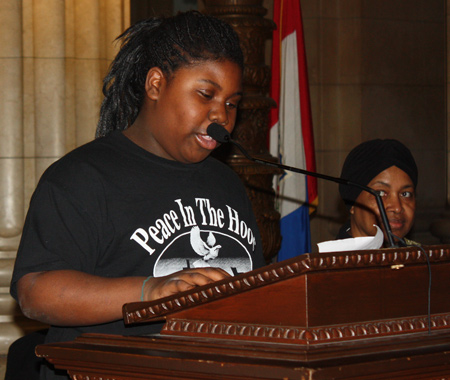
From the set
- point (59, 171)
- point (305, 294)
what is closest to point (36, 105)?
point (59, 171)

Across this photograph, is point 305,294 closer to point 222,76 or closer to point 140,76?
point 222,76

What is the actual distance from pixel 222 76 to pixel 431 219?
15.0 ft

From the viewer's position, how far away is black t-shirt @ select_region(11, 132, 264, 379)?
1809 millimetres

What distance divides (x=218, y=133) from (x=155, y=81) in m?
0.29

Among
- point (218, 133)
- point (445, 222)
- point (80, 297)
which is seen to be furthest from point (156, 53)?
point (445, 222)

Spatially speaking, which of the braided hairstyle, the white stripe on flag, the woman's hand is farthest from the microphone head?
A: the white stripe on flag

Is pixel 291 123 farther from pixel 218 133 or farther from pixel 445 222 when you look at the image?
pixel 218 133

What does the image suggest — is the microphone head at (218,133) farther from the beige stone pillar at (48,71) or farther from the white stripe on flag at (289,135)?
the white stripe on flag at (289,135)

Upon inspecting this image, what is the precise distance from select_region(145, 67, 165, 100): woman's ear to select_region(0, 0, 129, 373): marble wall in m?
1.97

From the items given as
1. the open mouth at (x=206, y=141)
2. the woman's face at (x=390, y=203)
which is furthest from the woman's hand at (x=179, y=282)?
the woman's face at (x=390, y=203)

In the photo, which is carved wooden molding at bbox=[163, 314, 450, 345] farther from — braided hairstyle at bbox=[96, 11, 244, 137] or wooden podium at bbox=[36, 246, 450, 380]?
braided hairstyle at bbox=[96, 11, 244, 137]

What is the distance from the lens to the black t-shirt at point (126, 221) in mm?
1809

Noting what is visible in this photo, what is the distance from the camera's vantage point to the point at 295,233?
501 centimetres

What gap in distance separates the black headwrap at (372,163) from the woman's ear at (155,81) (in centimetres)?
124
